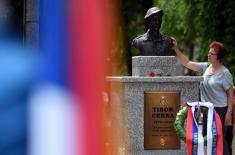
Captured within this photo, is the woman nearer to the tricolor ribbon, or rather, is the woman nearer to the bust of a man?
the tricolor ribbon

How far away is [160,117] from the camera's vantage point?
9.08m

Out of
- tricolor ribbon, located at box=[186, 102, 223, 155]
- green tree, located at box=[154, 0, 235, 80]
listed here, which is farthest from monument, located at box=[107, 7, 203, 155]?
green tree, located at box=[154, 0, 235, 80]

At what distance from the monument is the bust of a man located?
1 cm

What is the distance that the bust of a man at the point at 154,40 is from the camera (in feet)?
31.0

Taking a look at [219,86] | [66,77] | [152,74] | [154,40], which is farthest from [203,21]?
[66,77]

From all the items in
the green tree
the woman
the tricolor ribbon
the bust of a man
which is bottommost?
the tricolor ribbon

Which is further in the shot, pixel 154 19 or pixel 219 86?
pixel 154 19

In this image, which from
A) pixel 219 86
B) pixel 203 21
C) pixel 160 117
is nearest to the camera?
pixel 219 86

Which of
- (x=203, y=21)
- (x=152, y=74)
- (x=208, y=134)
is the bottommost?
(x=208, y=134)

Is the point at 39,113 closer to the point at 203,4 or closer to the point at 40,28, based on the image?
the point at 40,28

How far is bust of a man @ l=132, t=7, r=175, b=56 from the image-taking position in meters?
9.45

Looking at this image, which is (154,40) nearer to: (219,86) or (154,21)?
(154,21)

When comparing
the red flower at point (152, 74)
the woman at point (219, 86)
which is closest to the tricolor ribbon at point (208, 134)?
the woman at point (219, 86)

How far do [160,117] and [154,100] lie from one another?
9.9 inches
